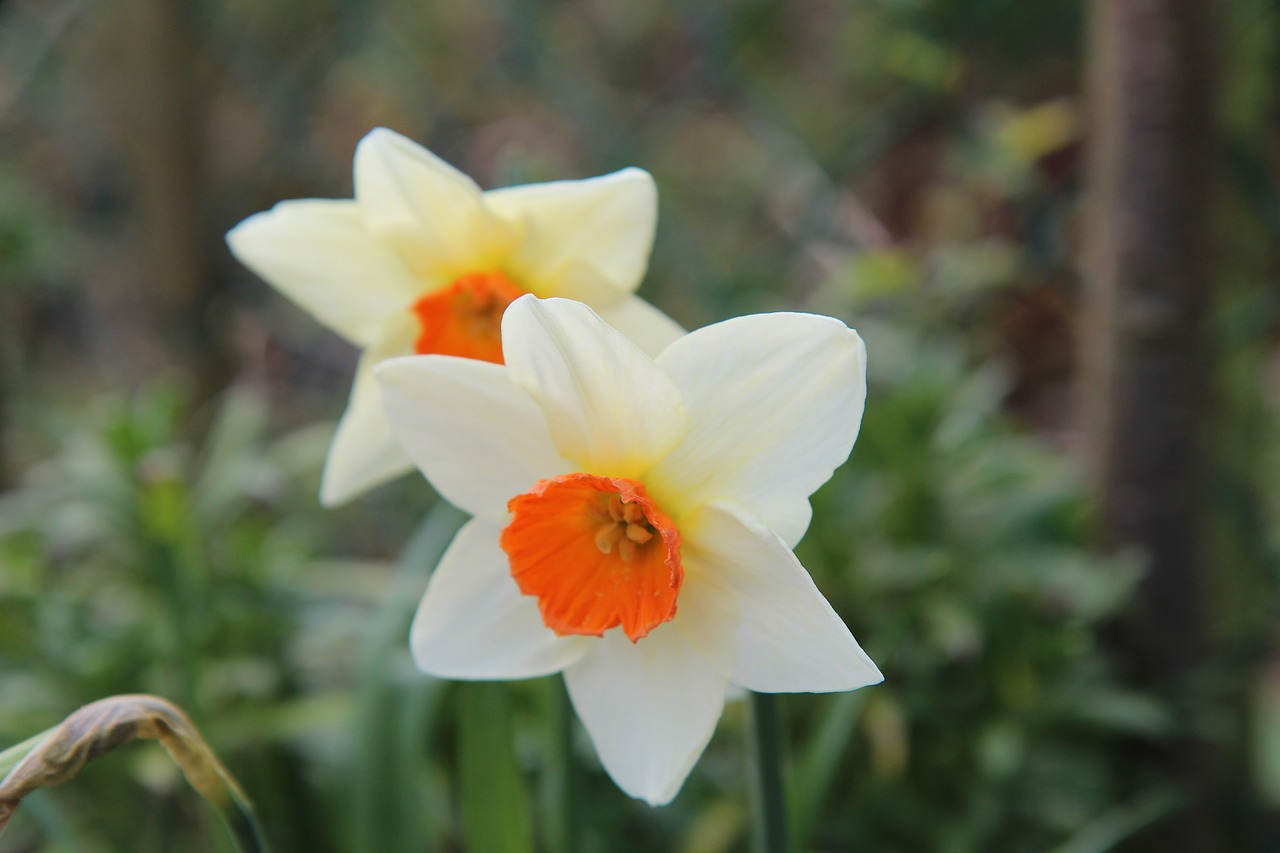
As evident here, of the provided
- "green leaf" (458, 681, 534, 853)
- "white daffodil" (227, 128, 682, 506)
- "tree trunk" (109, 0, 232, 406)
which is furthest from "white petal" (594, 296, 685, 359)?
"tree trunk" (109, 0, 232, 406)

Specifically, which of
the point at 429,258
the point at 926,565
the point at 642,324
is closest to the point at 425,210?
the point at 429,258

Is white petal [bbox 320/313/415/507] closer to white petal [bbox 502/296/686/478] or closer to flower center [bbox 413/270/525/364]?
flower center [bbox 413/270/525/364]

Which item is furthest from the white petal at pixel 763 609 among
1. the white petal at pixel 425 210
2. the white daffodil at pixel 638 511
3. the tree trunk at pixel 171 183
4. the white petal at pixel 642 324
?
the tree trunk at pixel 171 183

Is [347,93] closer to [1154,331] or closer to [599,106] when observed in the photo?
[599,106]

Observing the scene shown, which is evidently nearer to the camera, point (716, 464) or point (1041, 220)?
point (716, 464)

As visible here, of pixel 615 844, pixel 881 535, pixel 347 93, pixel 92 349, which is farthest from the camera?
pixel 347 93

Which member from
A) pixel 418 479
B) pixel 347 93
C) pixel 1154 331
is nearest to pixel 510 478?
pixel 1154 331

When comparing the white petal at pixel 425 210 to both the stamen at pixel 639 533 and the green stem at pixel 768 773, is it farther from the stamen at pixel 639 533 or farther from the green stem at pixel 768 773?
the green stem at pixel 768 773
